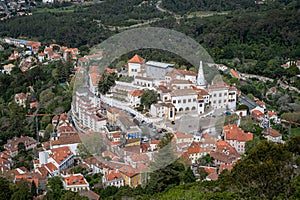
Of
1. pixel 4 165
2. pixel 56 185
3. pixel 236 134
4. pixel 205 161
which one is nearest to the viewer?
pixel 56 185

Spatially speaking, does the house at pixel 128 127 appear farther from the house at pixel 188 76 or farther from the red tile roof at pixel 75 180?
the house at pixel 188 76

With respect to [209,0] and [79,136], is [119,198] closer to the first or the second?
Answer: [79,136]

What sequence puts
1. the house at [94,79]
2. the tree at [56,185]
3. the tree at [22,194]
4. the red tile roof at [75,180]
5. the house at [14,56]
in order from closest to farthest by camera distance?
1. the tree at [22,194]
2. the tree at [56,185]
3. the red tile roof at [75,180]
4. the house at [94,79]
5. the house at [14,56]

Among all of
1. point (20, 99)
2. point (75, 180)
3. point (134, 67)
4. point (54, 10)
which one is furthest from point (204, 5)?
point (75, 180)

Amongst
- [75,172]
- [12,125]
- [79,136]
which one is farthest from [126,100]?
[12,125]

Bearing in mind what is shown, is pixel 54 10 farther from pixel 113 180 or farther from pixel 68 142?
pixel 113 180

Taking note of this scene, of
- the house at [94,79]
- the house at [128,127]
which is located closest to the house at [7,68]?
the house at [94,79]
